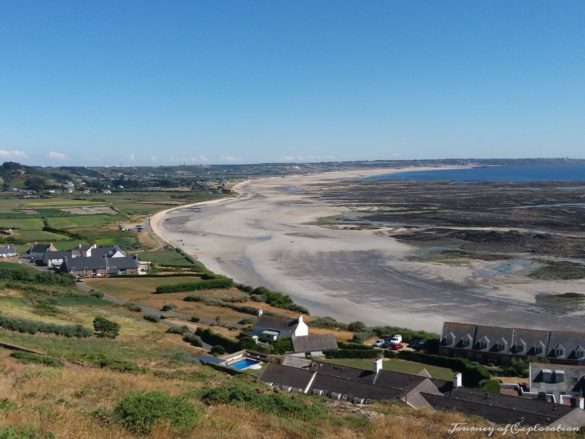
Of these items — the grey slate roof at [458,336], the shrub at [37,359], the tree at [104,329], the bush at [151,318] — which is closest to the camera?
the shrub at [37,359]

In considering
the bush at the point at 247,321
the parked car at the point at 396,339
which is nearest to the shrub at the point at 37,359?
the parked car at the point at 396,339

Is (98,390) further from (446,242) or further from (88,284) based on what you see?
(446,242)

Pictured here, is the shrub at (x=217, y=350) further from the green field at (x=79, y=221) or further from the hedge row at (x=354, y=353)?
the green field at (x=79, y=221)

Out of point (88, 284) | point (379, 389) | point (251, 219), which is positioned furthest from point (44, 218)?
Result: point (379, 389)

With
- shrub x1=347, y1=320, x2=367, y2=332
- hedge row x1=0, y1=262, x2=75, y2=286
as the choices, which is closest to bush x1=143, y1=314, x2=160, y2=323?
shrub x1=347, y1=320, x2=367, y2=332

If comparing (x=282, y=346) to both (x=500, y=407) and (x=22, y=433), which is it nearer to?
(x=500, y=407)

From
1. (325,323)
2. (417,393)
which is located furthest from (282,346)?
(417,393)

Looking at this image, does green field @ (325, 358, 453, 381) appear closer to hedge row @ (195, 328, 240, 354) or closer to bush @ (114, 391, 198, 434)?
hedge row @ (195, 328, 240, 354)

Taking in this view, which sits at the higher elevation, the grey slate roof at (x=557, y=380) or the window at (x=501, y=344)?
the grey slate roof at (x=557, y=380)
